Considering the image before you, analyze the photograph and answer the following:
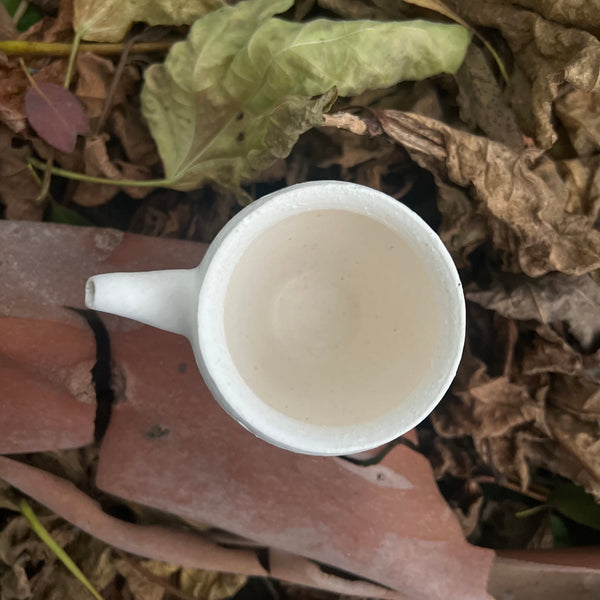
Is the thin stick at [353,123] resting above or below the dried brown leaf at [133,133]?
above

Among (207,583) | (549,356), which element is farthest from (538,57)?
(207,583)

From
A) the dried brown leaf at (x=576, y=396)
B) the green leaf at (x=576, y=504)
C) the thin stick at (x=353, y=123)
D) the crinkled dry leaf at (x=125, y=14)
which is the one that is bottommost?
the green leaf at (x=576, y=504)

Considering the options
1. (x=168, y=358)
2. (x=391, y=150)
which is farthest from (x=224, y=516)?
Answer: (x=391, y=150)

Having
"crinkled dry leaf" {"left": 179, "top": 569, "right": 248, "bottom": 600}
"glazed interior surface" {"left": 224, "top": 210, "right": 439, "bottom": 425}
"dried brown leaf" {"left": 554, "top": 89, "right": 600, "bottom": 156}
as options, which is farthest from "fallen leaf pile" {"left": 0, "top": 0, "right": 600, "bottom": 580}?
"crinkled dry leaf" {"left": 179, "top": 569, "right": 248, "bottom": 600}

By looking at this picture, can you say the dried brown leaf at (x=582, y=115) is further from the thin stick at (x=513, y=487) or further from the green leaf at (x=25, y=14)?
the green leaf at (x=25, y=14)

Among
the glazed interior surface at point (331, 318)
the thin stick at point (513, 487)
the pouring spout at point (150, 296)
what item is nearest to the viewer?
the pouring spout at point (150, 296)

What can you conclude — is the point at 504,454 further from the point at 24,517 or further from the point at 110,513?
the point at 24,517

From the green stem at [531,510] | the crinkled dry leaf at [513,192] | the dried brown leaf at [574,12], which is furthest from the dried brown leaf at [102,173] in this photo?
the green stem at [531,510]

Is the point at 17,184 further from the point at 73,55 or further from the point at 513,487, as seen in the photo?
the point at 513,487
